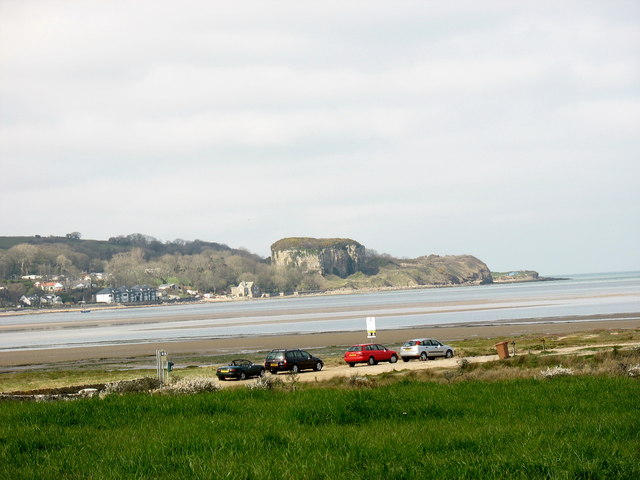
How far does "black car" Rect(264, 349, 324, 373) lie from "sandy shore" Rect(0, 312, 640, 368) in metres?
18.3

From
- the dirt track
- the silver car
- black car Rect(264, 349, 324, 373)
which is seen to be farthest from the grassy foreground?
the silver car

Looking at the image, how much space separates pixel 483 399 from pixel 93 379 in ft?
93.0

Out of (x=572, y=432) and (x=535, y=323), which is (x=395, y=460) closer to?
(x=572, y=432)

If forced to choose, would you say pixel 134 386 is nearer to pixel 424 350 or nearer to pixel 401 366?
pixel 401 366

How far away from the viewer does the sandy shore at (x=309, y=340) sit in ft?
192

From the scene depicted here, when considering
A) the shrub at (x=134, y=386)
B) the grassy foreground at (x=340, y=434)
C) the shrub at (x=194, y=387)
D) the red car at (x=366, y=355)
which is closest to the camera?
the grassy foreground at (x=340, y=434)

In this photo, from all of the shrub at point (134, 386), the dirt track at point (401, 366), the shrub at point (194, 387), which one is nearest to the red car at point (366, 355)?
the dirt track at point (401, 366)

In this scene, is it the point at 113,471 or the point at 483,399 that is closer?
the point at 113,471

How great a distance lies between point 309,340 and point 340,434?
5338cm

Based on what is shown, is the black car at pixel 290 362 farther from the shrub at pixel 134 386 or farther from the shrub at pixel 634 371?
the shrub at pixel 634 371

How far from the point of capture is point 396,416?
553 inches

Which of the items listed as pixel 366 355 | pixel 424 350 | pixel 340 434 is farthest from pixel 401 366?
pixel 340 434

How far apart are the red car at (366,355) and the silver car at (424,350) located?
119 cm

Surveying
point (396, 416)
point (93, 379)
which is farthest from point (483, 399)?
point (93, 379)
